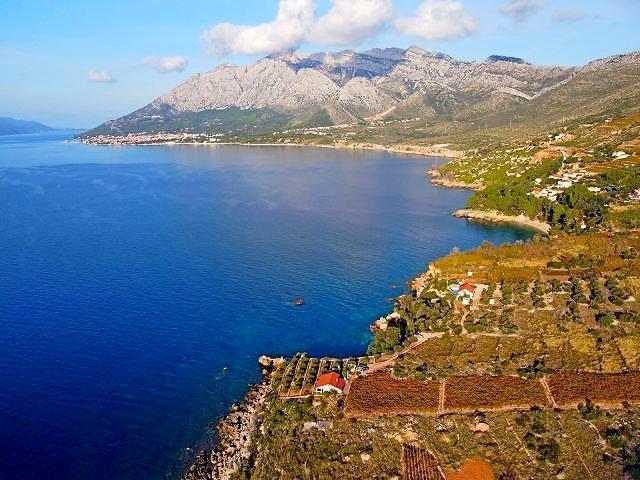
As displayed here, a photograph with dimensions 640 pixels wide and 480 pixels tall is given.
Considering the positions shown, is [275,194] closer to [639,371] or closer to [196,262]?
[196,262]

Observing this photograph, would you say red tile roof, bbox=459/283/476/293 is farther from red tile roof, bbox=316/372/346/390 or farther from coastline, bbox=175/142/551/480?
coastline, bbox=175/142/551/480

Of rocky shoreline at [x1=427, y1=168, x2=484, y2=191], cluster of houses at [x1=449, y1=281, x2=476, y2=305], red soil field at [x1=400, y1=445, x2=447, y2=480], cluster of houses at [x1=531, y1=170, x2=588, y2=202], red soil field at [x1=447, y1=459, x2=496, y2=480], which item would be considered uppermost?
cluster of houses at [x1=531, y1=170, x2=588, y2=202]

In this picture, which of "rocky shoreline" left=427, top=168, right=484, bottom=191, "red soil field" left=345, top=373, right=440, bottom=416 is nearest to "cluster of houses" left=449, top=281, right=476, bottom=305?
"red soil field" left=345, top=373, right=440, bottom=416

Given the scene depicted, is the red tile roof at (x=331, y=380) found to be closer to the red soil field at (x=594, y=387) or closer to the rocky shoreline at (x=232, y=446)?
the rocky shoreline at (x=232, y=446)

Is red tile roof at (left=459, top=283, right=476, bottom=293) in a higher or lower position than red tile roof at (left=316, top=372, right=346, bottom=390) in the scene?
higher

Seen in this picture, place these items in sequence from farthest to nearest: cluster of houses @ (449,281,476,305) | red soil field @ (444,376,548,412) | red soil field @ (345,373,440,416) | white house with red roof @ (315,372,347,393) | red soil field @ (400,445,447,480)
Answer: cluster of houses @ (449,281,476,305) → white house with red roof @ (315,372,347,393) → red soil field @ (345,373,440,416) → red soil field @ (444,376,548,412) → red soil field @ (400,445,447,480)

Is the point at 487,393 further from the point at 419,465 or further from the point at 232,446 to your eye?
the point at 232,446
